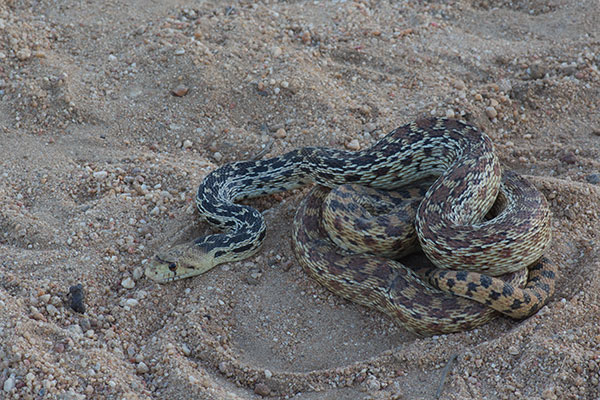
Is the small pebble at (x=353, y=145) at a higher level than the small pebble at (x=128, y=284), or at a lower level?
higher

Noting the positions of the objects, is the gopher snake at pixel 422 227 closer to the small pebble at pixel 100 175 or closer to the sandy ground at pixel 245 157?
the sandy ground at pixel 245 157

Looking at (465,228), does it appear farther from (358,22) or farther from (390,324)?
(358,22)

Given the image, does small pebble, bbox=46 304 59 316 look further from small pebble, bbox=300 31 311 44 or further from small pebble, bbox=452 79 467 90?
small pebble, bbox=452 79 467 90

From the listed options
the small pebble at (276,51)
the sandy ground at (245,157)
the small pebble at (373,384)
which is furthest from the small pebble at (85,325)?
the small pebble at (276,51)

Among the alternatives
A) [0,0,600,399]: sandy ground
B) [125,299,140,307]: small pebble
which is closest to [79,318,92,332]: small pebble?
[0,0,600,399]: sandy ground

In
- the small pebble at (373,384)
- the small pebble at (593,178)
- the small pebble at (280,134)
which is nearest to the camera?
the small pebble at (373,384)

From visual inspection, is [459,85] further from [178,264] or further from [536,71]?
[178,264]

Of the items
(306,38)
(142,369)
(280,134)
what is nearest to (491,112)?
(280,134)
